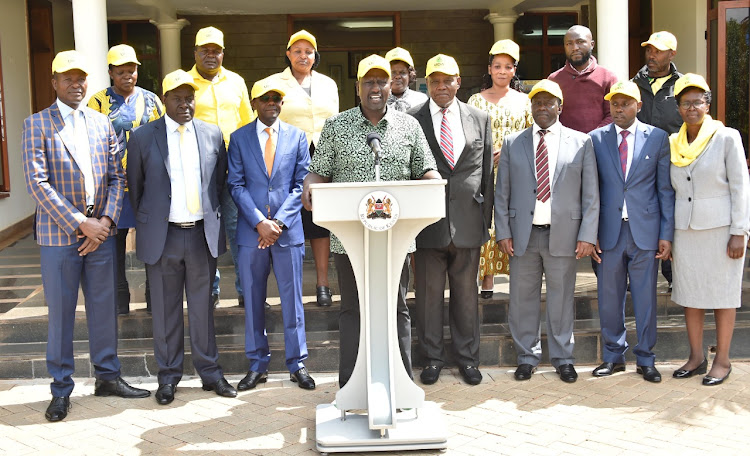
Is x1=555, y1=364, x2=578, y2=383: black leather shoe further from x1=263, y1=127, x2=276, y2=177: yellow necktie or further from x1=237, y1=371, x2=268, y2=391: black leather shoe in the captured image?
x1=263, y1=127, x2=276, y2=177: yellow necktie

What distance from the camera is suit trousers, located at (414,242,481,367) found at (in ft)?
19.3

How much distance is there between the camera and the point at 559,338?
5.95 metres

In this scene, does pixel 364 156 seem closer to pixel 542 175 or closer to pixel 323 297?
pixel 542 175

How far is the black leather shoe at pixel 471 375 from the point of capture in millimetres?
5828

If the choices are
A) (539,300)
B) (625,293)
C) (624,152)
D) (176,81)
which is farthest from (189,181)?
(625,293)

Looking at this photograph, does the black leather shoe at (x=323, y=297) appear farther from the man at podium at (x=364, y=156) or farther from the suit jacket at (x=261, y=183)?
the man at podium at (x=364, y=156)

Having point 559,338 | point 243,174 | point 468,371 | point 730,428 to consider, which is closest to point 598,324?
point 559,338

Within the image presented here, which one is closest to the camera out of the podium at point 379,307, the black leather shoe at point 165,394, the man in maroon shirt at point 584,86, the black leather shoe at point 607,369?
the podium at point 379,307

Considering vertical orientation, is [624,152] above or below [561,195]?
above

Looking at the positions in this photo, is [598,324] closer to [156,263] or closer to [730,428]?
[730,428]

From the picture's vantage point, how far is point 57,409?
5301 millimetres

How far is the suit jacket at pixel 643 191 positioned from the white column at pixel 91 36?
16.6ft

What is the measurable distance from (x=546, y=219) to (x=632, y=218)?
582 millimetres

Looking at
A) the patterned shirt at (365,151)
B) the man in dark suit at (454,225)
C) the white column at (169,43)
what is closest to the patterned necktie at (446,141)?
the man in dark suit at (454,225)
